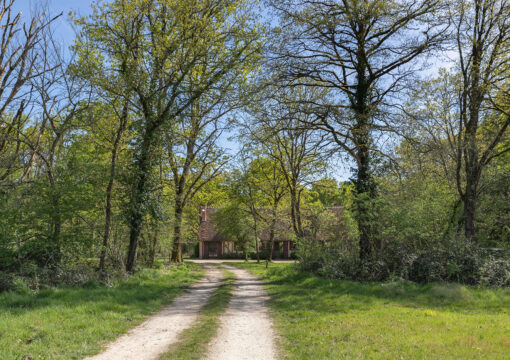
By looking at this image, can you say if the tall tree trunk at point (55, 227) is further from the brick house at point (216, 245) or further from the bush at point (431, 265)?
the brick house at point (216, 245)

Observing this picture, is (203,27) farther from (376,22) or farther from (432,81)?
(432,81)

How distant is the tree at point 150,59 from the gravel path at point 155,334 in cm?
662

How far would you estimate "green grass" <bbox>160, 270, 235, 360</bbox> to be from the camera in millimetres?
6488

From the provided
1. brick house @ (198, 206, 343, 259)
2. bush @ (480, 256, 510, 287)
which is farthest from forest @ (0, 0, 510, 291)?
brick house @ (198, 206, 343, 259)

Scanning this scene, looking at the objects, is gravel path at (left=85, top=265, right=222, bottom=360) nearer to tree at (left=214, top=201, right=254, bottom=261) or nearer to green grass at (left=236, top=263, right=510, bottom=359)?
green grass at (left=236, top=263, right=510, bottom=359)

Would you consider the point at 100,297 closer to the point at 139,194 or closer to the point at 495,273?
the point at 139,194

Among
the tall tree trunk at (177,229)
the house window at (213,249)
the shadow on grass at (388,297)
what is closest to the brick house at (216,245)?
the house window at (213,249)

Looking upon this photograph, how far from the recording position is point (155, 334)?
26.0 feet

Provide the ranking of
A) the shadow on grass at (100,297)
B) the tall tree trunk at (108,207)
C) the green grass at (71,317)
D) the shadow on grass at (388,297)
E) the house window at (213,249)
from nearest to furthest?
the green grass at (71,317) → the shadow on grass at (100,297) → the shadow on grass at (388,297) → the tall tree trunk at (108,207) → the house window at (213,249)

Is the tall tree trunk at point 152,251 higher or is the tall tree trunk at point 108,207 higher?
the tall tree trunk at point 108,207

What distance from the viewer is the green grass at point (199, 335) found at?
6.49m

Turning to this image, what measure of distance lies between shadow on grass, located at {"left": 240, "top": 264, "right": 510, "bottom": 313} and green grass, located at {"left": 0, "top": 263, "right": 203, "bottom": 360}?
4.33 metres

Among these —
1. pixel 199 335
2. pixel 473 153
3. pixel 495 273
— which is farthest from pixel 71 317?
pixel 473 153

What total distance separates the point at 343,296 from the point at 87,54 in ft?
54.1
